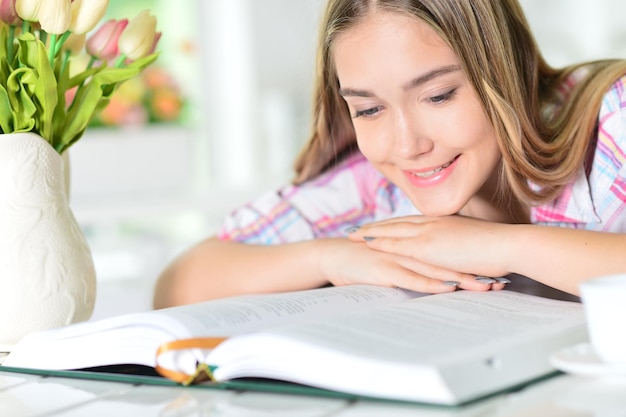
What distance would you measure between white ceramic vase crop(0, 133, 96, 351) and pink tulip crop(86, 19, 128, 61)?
17 cm

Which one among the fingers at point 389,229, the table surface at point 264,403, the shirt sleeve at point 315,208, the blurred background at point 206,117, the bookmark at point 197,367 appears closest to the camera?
the table surface at point 264,403

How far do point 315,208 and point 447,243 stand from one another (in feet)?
1.65

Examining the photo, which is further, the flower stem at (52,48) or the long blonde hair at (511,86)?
the long blonde hair at (511,86)

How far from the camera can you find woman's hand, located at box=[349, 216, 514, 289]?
118 centimetres

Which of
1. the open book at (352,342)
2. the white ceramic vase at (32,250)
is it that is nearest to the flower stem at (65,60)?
the white ceramic vase at (32,250)

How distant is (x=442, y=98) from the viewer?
129cm

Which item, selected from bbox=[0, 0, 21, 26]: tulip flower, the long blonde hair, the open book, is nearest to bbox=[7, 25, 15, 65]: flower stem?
bbox=[0, 0, 21, 26]: tulip flower

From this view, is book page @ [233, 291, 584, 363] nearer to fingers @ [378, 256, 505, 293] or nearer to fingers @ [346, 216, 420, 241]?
fingers @ [378, 256, 505, 293]

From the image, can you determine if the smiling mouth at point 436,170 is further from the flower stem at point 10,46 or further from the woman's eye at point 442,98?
the flower stem at point 10,46

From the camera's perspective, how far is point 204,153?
467 centimetres

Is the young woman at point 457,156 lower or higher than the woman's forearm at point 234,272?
higher

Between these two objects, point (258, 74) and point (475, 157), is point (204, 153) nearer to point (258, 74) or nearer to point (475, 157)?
point (258, 74)

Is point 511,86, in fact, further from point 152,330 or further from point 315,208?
point 152,330

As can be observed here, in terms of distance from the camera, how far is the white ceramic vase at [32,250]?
3.62 feet
